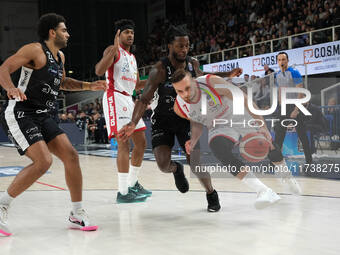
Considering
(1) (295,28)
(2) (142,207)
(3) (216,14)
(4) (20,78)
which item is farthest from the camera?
(3) (216,14)

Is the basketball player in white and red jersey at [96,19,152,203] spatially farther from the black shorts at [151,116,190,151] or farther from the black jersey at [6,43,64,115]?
the black jersey at [6,43,64,115]

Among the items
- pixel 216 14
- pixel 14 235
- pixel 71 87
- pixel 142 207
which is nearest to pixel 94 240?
pixel 14 235

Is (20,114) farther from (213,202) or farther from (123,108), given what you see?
(213,202)

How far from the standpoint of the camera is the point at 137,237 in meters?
3.19

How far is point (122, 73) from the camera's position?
15.7ft

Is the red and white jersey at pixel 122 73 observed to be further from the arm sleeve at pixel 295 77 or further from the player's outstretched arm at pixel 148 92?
the arm sleeve at pixel 295 77

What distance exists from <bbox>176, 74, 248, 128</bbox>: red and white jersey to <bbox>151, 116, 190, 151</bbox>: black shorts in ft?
0.44

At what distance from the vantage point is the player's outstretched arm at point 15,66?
3152 millimetres

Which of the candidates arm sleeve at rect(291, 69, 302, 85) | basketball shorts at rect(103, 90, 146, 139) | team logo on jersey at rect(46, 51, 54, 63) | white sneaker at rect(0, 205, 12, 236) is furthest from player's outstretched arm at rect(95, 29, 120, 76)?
arm sleeve at rect(291, 69, 302, 85)

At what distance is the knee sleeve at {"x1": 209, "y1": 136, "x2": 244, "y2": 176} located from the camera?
3.89 metres

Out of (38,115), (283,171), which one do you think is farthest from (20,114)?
(283,171)

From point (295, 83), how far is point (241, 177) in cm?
305

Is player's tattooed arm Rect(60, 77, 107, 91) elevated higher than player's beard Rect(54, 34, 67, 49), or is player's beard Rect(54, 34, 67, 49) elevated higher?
player's beard Rect(54, 34, 67, 49)

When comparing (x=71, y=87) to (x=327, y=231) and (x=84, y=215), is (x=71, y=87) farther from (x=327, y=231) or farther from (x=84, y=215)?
(x=327, y=231)
